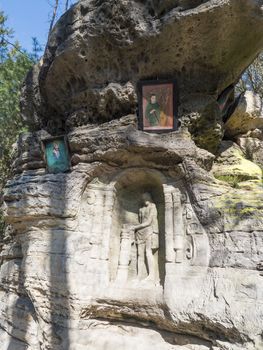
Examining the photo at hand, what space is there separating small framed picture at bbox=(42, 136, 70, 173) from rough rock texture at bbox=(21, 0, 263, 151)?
488mm

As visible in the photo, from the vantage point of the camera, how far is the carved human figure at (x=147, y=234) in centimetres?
485

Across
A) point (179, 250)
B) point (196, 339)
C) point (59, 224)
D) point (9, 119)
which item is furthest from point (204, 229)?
point (9, 119)

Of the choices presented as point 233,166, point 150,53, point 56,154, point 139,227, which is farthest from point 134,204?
point 150,53

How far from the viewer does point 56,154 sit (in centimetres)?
529

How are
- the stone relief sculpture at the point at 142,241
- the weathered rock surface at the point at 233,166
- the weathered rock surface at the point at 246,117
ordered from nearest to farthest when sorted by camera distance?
the stone relief sculpture at the point at 142,241 → the weathered rock surface at the point at 233,166 → the weathered rock surface at the point at 246,117

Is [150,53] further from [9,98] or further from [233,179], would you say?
[9,98]

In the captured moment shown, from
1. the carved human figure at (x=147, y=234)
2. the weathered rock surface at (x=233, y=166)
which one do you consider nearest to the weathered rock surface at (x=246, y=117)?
the weathered rock surface at (x=233, y=166)

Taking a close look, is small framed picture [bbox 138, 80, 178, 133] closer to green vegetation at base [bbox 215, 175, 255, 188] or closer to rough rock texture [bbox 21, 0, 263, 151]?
rough rock texture [bbox 21, 0, 263, 151]

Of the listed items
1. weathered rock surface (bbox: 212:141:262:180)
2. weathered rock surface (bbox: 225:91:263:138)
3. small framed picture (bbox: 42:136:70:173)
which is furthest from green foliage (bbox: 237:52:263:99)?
small framed picture (bbox: 42:136:70:173)

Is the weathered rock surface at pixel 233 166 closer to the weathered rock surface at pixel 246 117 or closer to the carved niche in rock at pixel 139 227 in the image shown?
the weathered rock surface at pixel 246 117

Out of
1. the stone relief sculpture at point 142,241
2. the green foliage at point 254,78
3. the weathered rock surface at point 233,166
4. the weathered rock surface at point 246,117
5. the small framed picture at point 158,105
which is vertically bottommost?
the stone relief sculpture at point 142,241

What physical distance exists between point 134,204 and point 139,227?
1.90 ft

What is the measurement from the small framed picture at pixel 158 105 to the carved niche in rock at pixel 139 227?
80cm

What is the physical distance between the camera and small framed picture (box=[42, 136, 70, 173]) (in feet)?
17.1
